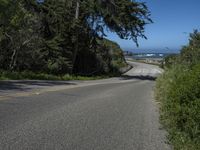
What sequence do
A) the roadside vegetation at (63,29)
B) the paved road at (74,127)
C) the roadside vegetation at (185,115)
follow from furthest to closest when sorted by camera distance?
the roadside vegetation at (63,29)
the roadside vegetation at (185,115)
the paved road at (74,127)

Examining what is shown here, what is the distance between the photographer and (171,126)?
1023 cm

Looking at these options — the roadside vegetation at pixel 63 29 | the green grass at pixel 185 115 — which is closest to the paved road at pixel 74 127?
the green grass at pixel 185 115

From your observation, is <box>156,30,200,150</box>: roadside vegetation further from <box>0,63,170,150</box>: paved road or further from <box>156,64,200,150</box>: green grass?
<box>0,63,170,150</box>: paved road

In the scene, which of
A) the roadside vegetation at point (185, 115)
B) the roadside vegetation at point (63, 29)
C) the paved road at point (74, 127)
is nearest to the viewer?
the paved road at point (74, 127)

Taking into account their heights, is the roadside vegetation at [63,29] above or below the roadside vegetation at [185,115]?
above

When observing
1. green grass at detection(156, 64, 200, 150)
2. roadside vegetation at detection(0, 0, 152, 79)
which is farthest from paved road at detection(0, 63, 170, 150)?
roadside vegetation at detection(0, 0, 152, 79)

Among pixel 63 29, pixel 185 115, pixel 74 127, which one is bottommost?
pixel 74 127

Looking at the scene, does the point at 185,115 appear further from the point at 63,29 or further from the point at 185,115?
the point at 63,29

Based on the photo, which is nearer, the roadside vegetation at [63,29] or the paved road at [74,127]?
the paved road at [74,127]

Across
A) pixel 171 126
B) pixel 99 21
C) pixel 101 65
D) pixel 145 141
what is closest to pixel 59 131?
pixel 145 141

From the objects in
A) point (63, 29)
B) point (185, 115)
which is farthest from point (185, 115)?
point (63, 29)

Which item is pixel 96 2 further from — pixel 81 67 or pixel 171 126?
pixel 171 126

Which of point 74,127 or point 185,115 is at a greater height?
point 185,115

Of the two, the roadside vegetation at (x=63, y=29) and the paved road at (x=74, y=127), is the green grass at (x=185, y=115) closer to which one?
the paved road at (x=74, y=127)
